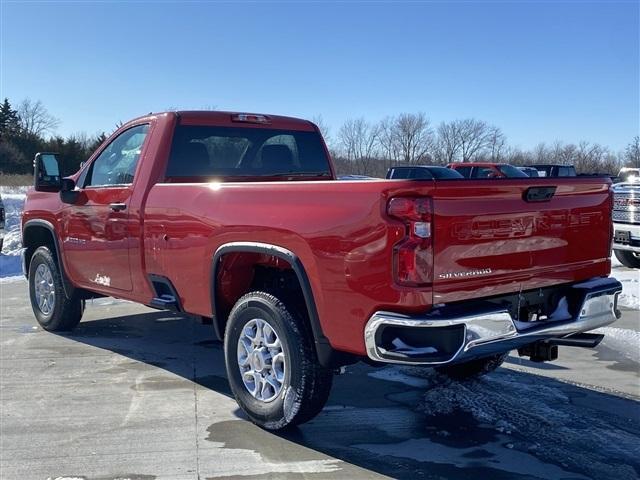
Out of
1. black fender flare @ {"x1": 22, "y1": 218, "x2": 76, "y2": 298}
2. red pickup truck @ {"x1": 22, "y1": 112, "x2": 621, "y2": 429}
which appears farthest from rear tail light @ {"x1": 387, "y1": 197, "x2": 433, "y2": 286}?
black fender flare @ {"x1": 22, "y1": 218, "x2": 76, "y2": 298}

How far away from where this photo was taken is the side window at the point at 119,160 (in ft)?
18.1

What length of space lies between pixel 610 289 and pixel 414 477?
1.72 meters

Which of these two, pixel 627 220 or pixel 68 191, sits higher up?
pixel 68 191

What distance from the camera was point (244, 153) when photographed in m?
5.71

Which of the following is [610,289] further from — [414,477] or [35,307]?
[35,307]

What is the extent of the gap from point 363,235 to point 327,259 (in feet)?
0.98

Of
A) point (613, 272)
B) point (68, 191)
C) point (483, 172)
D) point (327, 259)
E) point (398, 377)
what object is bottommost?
point (398, 377)

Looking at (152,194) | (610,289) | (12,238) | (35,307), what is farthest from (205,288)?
(12,238)

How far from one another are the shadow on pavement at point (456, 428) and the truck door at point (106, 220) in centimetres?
97

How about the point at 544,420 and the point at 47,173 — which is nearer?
the point at 544,420

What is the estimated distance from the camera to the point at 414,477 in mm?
3541

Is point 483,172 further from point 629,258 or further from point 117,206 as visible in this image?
point 117,206

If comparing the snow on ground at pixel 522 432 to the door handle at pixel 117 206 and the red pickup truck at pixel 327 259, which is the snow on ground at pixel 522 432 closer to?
the red pickup truck at pixel 327 259

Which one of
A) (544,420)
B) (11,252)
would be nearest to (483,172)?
(11,252)
